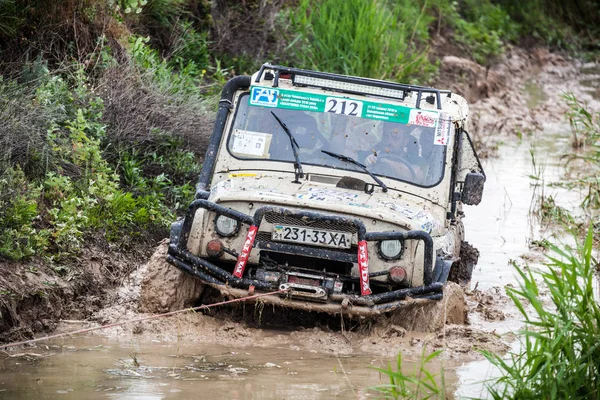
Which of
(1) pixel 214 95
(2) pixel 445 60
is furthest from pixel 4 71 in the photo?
(2) pixel 445 60

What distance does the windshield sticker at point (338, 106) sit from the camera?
754 cm

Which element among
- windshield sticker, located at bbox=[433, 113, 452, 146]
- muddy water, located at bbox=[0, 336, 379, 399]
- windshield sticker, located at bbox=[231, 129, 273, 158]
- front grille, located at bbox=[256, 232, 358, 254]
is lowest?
muddy water, located at bbox=[0, 336, 379, 399]

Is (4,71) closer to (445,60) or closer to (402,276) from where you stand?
(402,276)

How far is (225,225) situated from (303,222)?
22.0 inches

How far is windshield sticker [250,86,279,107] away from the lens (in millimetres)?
7641

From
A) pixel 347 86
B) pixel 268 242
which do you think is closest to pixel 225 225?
pixel 268 242

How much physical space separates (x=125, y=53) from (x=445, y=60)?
10018 millimetres

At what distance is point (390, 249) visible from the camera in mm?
6766

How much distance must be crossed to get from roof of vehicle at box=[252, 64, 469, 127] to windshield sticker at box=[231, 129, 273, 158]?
1.31ft

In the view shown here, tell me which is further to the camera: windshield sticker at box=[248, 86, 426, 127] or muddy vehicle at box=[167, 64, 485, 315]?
windshield sticker at box=[248, 86, 426, 127]

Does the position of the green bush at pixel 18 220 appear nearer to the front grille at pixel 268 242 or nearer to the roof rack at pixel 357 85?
the front grille at pixel 268 242

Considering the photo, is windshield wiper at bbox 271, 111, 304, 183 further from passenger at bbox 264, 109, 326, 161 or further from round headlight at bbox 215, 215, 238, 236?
round headlight at bbox 215, 215, 238, 236

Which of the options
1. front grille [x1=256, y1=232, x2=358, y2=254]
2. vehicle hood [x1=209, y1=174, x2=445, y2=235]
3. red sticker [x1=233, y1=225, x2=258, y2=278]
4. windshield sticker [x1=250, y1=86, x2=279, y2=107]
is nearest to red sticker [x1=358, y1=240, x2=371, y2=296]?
front grille [x1=256, y1=232, x2=358, y2=254]

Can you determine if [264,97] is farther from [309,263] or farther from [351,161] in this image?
[309,263]
